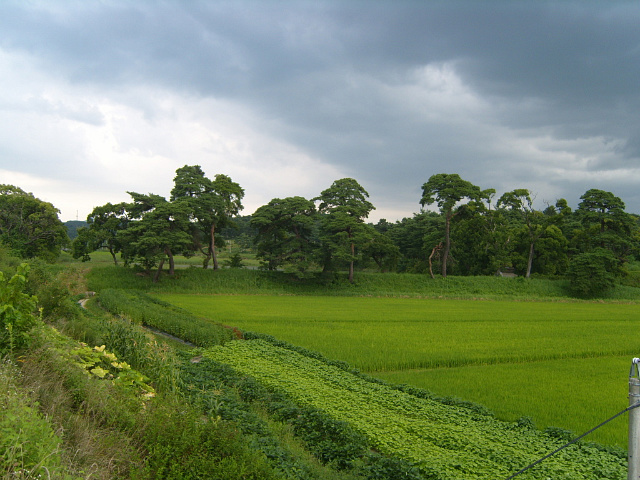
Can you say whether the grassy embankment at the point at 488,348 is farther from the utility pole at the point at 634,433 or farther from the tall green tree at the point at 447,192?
the tall green tree at the point at 447,192

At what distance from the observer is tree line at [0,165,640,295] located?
3678 cm

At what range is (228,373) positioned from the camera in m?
10.1

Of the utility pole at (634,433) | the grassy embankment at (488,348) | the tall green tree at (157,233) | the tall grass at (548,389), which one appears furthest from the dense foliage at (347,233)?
the utility pole at (634,433)

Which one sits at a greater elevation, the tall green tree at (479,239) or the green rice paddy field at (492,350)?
the tall green tree at (479,239)

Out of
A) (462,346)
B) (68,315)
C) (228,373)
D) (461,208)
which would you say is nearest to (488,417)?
(228,373)

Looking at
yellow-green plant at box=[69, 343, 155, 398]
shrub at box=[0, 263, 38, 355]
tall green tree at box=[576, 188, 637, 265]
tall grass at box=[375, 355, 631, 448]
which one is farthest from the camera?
tall green tree at box=[576, 188, 637, 265]

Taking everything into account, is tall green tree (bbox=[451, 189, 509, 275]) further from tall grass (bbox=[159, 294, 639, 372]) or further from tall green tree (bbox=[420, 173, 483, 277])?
tall grass (bbox=[159, 294, 639, 372])

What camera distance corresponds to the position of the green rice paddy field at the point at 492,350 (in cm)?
920

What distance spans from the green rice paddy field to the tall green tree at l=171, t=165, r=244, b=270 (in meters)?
13.7

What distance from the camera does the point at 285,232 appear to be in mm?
41125

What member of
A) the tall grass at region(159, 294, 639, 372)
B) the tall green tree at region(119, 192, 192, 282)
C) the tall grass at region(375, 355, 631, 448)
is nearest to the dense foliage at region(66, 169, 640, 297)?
the tall green tree at region(119, 192, 192, 282)

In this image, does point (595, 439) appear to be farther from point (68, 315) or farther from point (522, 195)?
point (522, 195)

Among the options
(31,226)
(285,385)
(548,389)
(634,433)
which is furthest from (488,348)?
(31,226)

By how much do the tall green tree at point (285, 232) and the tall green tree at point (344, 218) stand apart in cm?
166
